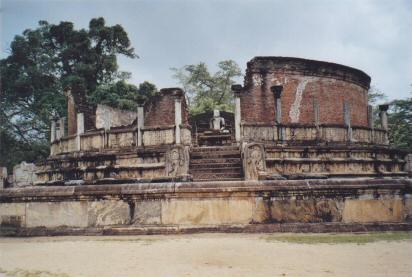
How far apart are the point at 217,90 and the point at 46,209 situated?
34.5 meters

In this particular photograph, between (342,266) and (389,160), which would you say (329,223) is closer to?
(342,266)

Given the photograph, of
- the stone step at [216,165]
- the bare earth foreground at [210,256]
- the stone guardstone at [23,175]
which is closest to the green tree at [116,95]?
the stone guardstone at [23,175]

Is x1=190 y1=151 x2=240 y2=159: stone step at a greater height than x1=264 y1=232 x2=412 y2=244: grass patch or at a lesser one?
greater

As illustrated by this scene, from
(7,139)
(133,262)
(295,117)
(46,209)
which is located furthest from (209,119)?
(133,262)

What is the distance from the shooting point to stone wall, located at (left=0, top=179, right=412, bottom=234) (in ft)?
20.3

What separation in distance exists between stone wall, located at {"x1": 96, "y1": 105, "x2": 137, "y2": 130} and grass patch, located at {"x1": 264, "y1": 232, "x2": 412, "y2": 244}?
14.6 meters

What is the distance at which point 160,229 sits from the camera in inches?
240

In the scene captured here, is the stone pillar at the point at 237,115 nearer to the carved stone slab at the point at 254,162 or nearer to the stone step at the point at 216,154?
the stone step at the point at 216,154

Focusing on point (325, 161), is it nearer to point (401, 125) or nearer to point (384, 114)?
point (384, 114)

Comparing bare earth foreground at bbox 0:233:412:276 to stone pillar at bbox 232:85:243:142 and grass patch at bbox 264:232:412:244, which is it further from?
stone pillar at bbox 232:85:243:142

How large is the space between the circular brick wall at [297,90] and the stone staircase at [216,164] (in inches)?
200

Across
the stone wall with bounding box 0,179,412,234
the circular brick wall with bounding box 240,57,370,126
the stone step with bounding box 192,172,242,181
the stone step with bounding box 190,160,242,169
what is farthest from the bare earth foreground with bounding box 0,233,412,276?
the circular brick wall with bounding box 240,57,370,126

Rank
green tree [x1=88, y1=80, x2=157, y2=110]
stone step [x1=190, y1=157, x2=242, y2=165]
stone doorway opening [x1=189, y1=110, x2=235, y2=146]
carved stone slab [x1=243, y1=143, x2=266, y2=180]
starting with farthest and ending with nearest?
1. green tree [x1=88, y1=80, x2=157, y2=110]
2. stone doorway opening [x1=189, y1=110, x2=235, y2=146]
3. stone step [x1=190, y1=157, x2=242, y2=165]
4. carved stone slab [x1=243, y1=143, x2=266, y2=180]

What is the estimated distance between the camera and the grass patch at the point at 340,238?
17.3 feet
